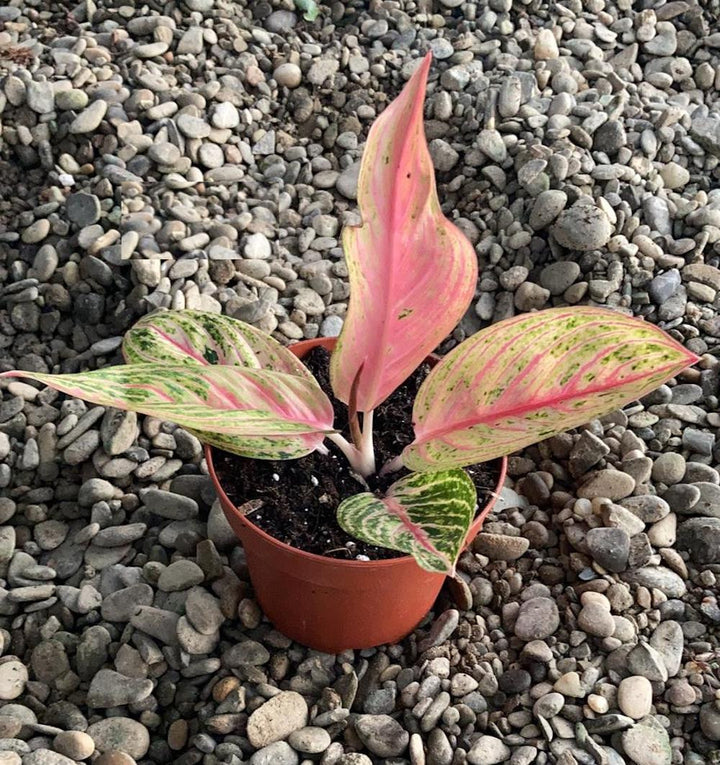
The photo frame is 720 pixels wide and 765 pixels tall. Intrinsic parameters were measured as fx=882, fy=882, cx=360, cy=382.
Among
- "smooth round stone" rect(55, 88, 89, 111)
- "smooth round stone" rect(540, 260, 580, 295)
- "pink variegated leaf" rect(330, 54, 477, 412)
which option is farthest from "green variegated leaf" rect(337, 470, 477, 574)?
"smooth round stone" rect(55, 88, 89, 111)

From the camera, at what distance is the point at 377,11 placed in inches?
81.7

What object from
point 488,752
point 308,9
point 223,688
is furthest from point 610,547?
point 308,9

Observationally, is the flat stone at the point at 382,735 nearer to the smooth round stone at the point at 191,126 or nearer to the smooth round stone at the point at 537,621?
the smooth round stone at the point at 537,621

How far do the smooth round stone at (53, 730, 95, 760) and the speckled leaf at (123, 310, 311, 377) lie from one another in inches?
18.1

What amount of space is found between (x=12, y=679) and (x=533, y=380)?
785 mm

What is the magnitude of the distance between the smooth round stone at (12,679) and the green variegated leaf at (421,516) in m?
0.54

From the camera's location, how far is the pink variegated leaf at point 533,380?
2.68 ft

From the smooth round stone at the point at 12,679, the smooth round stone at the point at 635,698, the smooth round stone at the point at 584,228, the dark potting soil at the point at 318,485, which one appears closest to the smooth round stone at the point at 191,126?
the smooth round stone at the point at 584,228

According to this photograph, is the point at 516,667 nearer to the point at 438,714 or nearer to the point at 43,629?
the point at 438,714

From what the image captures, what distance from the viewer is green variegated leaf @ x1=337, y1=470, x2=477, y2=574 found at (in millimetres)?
814

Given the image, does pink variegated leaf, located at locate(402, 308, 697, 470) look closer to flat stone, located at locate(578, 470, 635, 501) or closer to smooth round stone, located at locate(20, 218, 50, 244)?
flat stone, located at locate(578, 470, 635, 501)

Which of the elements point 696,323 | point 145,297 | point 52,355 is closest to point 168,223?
point 145,297

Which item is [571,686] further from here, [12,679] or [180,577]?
[12,679]

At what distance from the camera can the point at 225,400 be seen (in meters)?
0.89
